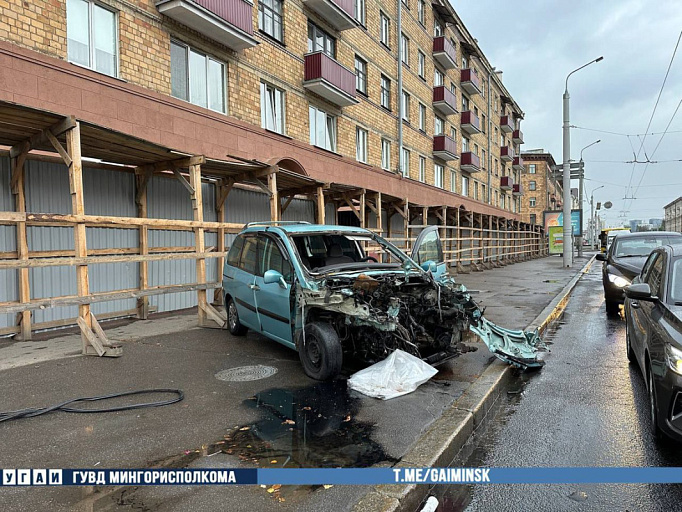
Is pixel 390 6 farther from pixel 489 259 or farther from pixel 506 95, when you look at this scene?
pixel 506 95

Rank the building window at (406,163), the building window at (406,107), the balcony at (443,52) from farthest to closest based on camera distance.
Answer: the balcony at (443,52), the building window at (406,107), the building window at (406,163)

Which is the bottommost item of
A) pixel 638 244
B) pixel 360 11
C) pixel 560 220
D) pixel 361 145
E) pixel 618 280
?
pixel 618 280

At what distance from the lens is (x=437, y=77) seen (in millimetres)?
27969

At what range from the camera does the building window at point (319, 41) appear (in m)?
16.1

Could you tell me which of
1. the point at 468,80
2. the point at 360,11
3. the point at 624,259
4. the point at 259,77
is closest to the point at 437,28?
the point at 468,80

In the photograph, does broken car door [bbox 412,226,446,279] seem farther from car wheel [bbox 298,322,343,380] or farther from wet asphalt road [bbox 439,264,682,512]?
wet asphalt road [bbox 439,264,682,512]

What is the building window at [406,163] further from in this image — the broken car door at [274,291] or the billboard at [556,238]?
the broken car door at [274,291]

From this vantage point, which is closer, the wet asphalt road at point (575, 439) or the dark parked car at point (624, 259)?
the wet asphalt road at point (575, 439)

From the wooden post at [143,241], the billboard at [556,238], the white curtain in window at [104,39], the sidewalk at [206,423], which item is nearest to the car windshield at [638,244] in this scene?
the sidewalk at [206,423]

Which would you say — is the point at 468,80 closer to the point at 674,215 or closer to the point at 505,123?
the point at 505,123

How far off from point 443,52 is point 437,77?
182 centimetres

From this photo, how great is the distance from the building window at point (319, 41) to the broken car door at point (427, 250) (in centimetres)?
1144

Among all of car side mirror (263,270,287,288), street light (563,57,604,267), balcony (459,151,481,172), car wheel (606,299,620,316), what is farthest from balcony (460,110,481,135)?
car side mirror (263,270,287,288)

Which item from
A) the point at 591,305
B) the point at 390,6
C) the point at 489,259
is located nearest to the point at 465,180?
the point at 489,259
